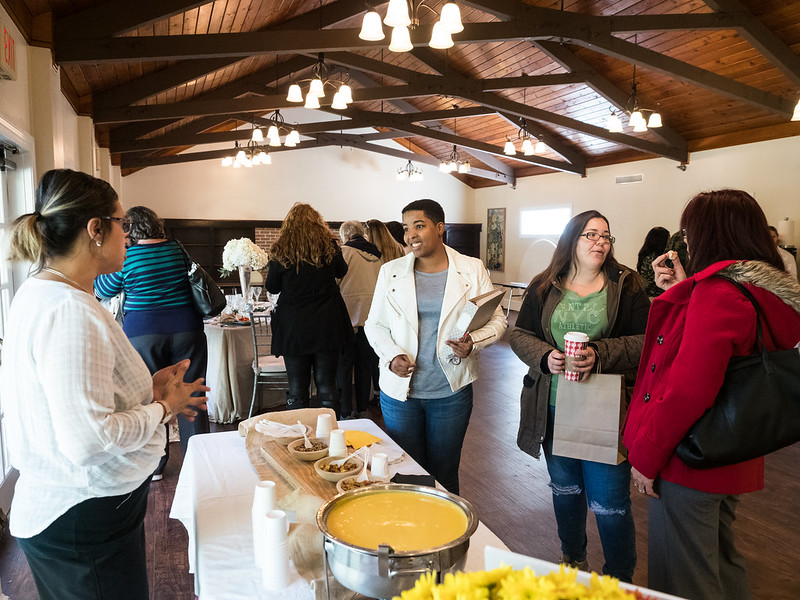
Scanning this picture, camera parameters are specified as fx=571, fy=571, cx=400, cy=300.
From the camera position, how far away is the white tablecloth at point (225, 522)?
116cm

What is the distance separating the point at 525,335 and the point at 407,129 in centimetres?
771

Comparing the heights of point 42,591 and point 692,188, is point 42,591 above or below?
below

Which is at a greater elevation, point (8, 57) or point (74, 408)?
point (8, 57)

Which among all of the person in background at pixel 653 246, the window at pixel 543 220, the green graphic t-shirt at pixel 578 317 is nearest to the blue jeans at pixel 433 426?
the green graphic t-shirt at pixel 578 317

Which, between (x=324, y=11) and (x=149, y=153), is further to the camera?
(x=149, y=153)

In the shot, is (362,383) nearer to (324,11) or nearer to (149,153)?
(324,11)

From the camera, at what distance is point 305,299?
11.9ft

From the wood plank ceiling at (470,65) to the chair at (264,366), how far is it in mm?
2178

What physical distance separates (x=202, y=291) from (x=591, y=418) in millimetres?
2117

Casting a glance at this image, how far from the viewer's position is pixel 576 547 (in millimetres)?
2201

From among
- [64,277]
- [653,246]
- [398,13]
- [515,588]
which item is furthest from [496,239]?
[515,588]

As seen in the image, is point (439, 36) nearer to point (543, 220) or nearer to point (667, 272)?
point (667, 272)

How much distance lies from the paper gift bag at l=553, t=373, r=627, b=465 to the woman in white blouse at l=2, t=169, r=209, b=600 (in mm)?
1294

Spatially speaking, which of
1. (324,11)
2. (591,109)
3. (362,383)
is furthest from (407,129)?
(362,383)
